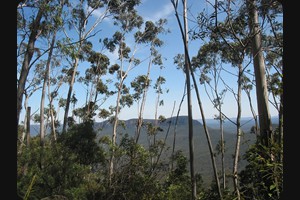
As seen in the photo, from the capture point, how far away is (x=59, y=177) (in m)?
6.50

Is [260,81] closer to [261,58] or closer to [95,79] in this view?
[261,58]

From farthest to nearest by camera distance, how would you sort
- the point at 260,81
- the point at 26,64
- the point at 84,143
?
the point at 84,143
the point at 26,64
the point at 260,81

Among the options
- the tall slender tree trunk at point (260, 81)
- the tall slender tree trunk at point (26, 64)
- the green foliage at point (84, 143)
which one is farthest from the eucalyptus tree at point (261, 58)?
the green foliage at point (84, 143)

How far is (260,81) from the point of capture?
4.55 meters

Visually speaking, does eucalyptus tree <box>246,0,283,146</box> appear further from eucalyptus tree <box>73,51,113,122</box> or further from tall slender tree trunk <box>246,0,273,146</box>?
eucalyptus tree <box>73,51,113,122</box>

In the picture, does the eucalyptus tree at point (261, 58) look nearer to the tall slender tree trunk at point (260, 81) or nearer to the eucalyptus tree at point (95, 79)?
the tall slender tree trunk at point (260, 81)

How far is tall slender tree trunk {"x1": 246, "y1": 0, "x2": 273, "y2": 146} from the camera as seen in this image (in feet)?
12.9

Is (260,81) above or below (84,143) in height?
above

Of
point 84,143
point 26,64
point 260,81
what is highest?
point 26,64

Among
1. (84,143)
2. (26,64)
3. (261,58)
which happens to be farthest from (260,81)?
(84,143)

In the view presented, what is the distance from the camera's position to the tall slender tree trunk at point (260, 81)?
3925 millimetres
